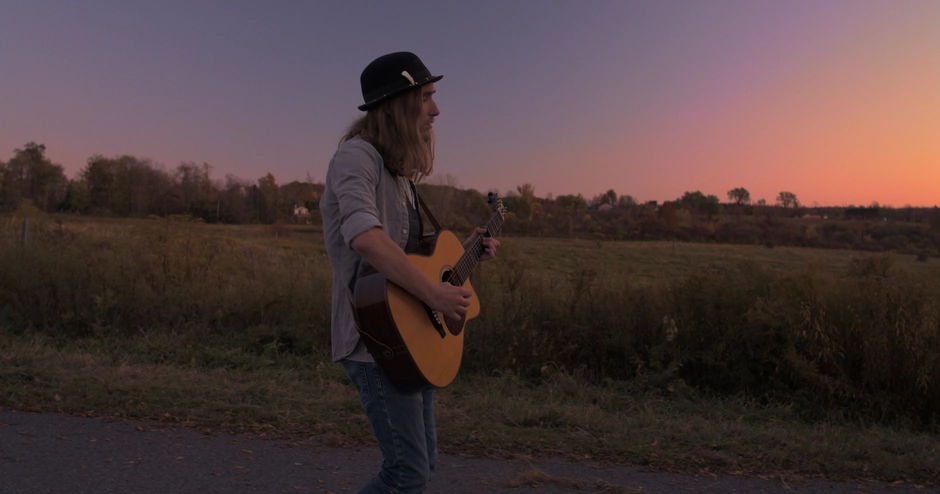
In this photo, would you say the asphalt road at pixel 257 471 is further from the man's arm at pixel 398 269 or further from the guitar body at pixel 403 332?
the man's arm at pixel 398 269

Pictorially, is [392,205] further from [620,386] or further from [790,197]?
[790,197]

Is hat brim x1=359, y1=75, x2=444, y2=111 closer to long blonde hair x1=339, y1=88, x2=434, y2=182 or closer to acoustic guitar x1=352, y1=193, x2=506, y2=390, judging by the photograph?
long blonde hair x1=339, y1=88, x2=434, y2=182

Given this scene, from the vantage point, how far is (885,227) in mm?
20781

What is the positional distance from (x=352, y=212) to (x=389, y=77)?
18.9 inches

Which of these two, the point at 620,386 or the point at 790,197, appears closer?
the point at 620,386

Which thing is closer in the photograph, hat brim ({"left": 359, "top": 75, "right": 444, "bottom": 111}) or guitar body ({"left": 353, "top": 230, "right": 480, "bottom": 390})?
guitar body ({"left": 353, "top": 230, "right": 480, "bottom": 390})

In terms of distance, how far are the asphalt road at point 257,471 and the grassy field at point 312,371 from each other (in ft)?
0.58

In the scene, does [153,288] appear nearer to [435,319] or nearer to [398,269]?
[435,319]

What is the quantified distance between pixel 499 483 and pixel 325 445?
1.15 meters

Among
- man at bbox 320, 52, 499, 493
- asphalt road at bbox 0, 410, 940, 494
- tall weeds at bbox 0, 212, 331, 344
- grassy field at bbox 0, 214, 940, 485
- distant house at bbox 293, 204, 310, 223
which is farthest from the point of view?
distant house at bbox 293, 204, 310, 223

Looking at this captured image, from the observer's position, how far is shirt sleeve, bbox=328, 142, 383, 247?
185 centimetres

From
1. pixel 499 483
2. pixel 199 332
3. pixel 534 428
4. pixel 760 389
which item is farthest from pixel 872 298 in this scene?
pixel 199 332

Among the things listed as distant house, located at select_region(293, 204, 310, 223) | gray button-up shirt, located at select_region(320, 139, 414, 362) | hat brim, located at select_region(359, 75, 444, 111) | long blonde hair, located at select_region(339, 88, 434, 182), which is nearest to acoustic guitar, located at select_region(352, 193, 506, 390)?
gray button-up shirt, located at select_region(320, 139, 414, 362)

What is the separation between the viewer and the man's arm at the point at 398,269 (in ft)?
6.01
